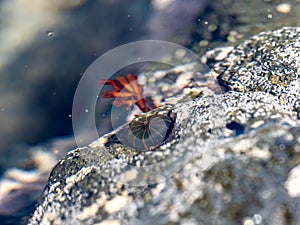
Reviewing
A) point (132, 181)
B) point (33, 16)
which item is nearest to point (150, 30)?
point (33, 16)

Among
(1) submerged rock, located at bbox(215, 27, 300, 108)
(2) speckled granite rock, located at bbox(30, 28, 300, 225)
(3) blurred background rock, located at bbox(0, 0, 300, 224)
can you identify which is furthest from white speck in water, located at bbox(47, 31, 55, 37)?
(1) submerged rock, located at bbox(215, 27, 300, 108)

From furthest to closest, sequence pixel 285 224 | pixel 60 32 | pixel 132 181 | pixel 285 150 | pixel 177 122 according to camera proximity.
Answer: pixel 60 32 → pixel 177 122 → pixel 132 181 → pixel 285 150 → pixel 285 224

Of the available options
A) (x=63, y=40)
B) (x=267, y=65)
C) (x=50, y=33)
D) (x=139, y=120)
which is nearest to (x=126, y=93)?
(x=139, y=120)

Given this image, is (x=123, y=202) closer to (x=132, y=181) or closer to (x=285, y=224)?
(x=132, y=181)

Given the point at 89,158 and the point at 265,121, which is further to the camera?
the point at 89,158

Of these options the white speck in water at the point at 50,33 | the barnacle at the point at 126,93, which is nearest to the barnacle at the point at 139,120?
the barnacle at the point at 126,93

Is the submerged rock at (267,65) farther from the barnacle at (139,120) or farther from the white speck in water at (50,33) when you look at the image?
the white speck in water at (50,33)

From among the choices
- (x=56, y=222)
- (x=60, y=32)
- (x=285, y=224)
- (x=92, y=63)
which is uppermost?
(x=60, y=32)
